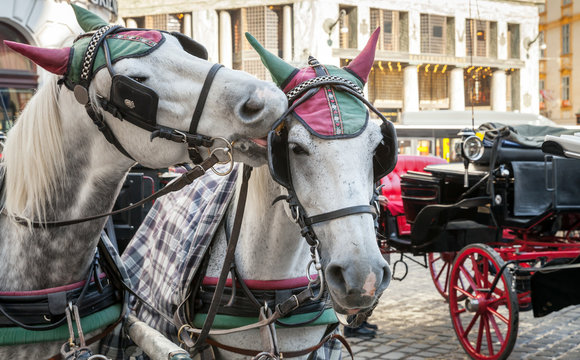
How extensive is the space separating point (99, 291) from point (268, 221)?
2.09 ft

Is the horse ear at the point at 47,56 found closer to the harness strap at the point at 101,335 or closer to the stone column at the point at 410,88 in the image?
the harness strap at the point at 101,335

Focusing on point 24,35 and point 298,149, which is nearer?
point 298,149

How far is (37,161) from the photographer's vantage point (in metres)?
1.93

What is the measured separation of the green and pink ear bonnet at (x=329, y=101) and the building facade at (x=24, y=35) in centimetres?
804

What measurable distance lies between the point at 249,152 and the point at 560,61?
38332 millimetres

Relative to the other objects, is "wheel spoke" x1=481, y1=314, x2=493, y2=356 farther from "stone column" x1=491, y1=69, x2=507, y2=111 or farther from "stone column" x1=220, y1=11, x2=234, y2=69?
"stone column" x1=491, y1=69, x2=507, y2=111

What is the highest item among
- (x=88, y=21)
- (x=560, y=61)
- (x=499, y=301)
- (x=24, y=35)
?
(x=560, y=61)

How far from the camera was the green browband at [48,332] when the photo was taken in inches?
75.7

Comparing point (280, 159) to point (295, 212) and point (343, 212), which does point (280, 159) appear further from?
point (343, 212)

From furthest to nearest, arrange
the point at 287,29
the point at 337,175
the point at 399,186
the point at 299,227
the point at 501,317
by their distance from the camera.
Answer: the point at 287,29
the point at 399,186
the point at 501,317
the point at 299,227
the point at 337,175

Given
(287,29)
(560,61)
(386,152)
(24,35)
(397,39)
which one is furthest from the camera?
(560,61)

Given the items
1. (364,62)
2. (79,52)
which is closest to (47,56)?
(79,52)

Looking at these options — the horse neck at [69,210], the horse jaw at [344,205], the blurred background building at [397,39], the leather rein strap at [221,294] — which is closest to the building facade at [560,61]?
the blurred background building at [397,39]

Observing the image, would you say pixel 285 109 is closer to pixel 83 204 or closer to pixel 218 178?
pixel 83 204
